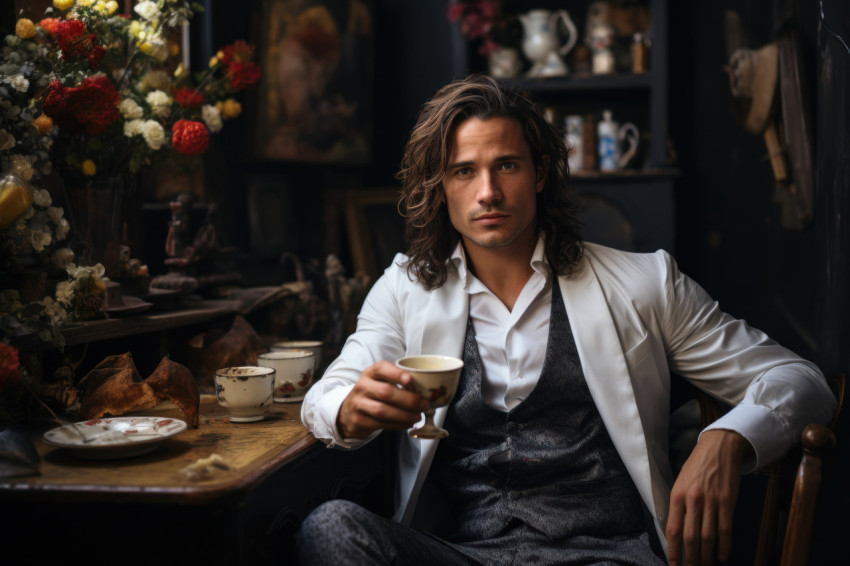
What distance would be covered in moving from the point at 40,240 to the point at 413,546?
113 cm

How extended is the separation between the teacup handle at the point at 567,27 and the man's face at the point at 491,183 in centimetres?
208

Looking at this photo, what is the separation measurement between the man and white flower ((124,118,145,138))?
752 millimetres

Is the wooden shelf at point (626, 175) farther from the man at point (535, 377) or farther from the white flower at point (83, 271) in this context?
the white flower at point (83, 271)

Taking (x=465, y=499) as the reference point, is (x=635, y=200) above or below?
above

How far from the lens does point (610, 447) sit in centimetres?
204

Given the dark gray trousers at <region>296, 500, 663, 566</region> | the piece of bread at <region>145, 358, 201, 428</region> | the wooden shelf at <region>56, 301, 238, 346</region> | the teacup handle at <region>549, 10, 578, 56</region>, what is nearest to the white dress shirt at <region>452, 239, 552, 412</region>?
the dark gray trousers at <region>296, 500, 663, 566</region>

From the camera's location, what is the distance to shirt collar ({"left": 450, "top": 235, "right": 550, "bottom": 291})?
2168mm

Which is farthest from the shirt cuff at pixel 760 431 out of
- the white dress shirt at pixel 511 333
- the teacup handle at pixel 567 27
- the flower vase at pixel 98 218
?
the teacup handle at pixel 567 27

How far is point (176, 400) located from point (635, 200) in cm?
269

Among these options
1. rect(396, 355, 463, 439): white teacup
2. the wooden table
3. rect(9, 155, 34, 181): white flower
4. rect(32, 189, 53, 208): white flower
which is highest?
rect(9, 155, 34, 181): white flower

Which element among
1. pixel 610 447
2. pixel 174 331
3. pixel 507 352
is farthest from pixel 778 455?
pixel 174 331

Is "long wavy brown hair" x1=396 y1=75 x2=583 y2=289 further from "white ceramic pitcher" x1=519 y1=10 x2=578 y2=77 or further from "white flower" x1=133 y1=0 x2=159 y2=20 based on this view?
"white ceramic pitcher" x1=519 y1=10 x2=578 y2=77

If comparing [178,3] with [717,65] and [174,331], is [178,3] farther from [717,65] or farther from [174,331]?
[717,65]

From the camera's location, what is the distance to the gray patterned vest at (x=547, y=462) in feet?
6.48
